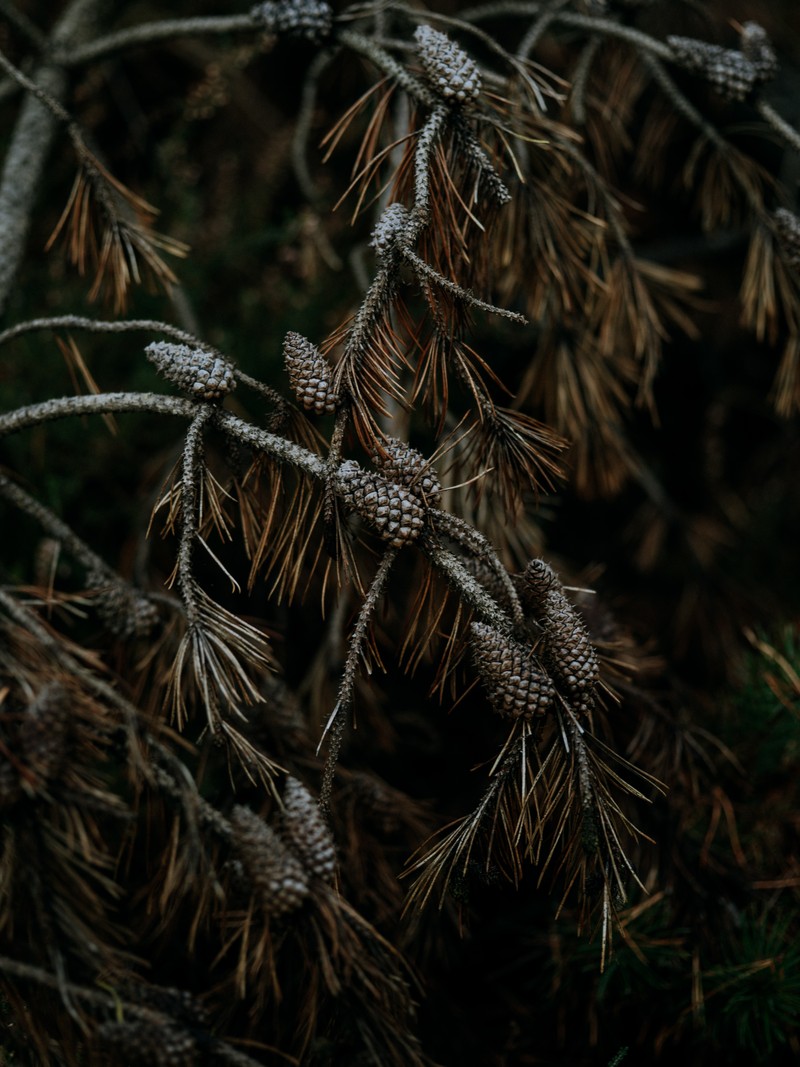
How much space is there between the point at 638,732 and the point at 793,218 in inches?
26.3

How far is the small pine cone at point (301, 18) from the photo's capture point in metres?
1.00

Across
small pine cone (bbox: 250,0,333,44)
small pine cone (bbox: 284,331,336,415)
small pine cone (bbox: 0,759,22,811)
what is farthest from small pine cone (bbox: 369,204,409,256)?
small pine cone (bbox: 0,759,22,811)

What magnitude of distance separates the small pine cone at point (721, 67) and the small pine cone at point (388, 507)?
70cm

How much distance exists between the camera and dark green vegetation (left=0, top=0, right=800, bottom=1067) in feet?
2.24

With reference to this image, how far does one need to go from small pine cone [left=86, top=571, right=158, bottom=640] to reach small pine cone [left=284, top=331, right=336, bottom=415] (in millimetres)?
356

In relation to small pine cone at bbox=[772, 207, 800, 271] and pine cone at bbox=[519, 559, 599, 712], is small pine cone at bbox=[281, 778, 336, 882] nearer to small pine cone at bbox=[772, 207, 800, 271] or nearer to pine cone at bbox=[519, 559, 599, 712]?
pine cone at bbox=[519, 559, 599, 712]

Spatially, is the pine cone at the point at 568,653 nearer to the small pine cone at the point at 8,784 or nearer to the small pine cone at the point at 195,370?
the small pine cone at the point at 195,370

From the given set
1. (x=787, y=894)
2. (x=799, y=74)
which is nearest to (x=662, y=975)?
(x=787, y=894)

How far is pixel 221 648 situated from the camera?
2.32ft

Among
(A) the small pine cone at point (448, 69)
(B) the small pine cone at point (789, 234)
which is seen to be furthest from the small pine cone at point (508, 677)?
(B) the small pine cone at point (789, 234)

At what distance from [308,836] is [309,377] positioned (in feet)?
1.29

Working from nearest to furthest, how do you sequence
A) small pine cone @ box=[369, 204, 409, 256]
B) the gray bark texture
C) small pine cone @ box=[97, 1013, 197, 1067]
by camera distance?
small pine cone @ box=[97, 1013, 197, 1067] → small pine cone @ box=[369, 204, 409, 256] → the gray bark texture

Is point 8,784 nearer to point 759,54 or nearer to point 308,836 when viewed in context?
point 308,836

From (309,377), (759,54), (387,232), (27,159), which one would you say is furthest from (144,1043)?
(759,54)
